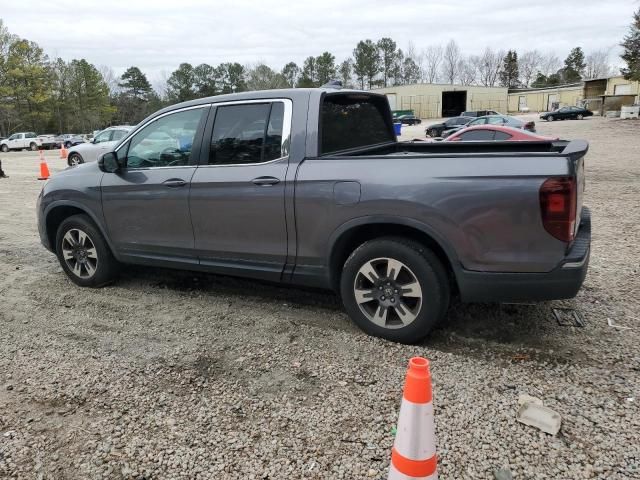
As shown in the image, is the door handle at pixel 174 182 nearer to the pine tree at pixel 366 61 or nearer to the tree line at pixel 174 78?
the tree line at pixel 174 78

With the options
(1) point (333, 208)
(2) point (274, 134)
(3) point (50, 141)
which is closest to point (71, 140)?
(3) point (50, 141)

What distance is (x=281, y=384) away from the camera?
327cm

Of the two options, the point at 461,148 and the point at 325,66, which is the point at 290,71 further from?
the point at 461,148

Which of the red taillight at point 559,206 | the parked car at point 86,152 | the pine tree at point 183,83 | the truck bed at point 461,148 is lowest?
the parked car at point 86,152

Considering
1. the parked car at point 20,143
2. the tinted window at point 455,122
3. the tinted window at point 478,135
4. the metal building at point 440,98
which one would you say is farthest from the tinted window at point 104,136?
→ the metal building at point 440,98

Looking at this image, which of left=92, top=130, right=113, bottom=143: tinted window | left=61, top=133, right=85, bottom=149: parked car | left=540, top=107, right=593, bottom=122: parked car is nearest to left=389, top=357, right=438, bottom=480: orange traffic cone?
left=92, top=130, right=113, bottom=143: tinted window

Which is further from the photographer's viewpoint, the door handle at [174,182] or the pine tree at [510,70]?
the pine tree at [510,70]

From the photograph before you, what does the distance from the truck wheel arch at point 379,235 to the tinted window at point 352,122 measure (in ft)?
2.25

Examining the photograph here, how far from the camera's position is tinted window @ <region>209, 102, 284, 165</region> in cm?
404

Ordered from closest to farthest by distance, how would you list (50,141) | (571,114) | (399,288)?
1. (399,288)
2. (50,141)
3. (571,114)

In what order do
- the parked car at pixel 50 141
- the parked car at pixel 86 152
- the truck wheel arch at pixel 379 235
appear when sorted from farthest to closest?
the parked car at pixel 50 141 → the parked car at pixel 86 152 → the truck wheel arch at pixel 379 235

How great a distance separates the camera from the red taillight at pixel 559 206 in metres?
3.04

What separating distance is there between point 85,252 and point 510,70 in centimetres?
12284

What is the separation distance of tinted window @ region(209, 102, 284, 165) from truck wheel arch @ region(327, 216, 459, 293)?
2.80 ft
